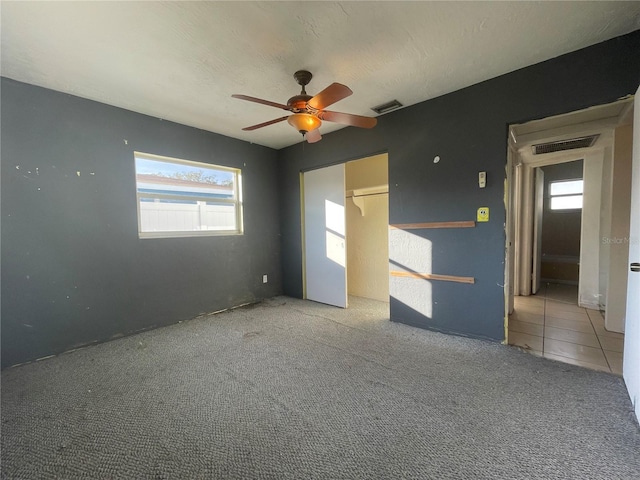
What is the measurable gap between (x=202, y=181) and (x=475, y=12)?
11.0ft

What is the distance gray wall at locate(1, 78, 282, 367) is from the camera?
231cm

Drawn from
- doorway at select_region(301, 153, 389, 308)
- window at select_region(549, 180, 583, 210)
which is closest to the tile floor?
doorway at select_region(301, 153, 389, 308)

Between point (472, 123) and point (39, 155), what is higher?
point (472, 123)

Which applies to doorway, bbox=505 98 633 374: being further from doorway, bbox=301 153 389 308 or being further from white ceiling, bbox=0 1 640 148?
doorway, bbox=301 153 389 308

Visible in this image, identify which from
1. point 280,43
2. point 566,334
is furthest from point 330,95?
point 566,334

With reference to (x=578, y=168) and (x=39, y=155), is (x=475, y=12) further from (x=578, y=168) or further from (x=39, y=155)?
(x=578, y=168)

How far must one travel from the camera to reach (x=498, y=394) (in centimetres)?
179

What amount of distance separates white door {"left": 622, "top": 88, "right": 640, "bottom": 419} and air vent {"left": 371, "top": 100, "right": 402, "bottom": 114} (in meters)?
1.79

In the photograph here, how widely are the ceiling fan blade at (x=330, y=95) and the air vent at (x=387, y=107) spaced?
121 centimetres

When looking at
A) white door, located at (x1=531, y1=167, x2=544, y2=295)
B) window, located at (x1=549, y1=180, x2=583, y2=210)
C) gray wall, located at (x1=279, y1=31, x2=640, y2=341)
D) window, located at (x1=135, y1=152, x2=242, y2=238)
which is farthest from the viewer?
window, located at (x1=549, y1=180, x2=583, y2=210)

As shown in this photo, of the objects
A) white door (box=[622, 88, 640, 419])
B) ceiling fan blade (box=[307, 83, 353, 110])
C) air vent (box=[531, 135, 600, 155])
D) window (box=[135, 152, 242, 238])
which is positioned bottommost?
white door (box=[622, 88, 640, 419])

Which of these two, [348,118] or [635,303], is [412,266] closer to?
[635,303]

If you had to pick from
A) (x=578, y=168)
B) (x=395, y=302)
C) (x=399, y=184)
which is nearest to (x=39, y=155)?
(x=399, y=184)

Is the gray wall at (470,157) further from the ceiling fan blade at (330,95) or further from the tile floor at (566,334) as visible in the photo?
the ceiling fan blade at (330,95)
